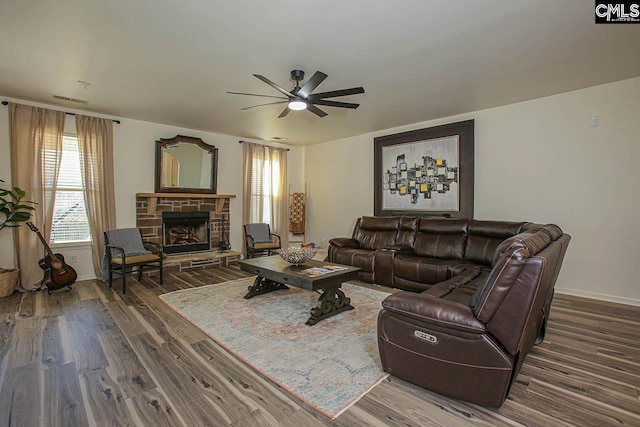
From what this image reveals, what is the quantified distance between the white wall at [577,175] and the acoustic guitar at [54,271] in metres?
5.83

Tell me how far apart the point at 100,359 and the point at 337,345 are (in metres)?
1.83

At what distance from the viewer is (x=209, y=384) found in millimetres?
2025

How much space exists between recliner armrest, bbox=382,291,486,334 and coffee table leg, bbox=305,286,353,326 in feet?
3.93

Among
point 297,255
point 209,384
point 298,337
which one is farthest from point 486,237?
point 209,384

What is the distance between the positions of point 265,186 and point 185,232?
1.92 meters

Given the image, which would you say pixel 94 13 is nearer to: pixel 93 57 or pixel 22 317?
pixel 93 57

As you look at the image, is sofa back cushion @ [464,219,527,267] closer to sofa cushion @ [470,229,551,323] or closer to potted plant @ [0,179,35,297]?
sofa cushion @ [470,229,551,323]

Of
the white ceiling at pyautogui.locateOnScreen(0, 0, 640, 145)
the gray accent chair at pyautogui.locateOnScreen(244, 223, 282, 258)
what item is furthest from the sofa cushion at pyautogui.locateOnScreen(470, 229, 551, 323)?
the gray accent chair at pyautogui.locateOnScreen(244, 223, 282, 258)

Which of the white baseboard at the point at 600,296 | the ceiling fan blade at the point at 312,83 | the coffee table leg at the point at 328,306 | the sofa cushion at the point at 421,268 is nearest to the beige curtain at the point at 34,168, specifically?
the ceiling fan blade at the point at 312,83

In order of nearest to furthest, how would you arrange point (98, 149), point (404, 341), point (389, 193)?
1. point (404, 341)
2. point (98, 149)
3. point (389, 193)

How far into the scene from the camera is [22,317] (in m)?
3.16

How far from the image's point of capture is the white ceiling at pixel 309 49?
220cm

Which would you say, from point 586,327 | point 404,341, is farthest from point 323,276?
point 586,327

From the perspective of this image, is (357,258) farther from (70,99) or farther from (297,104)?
(70,99)
